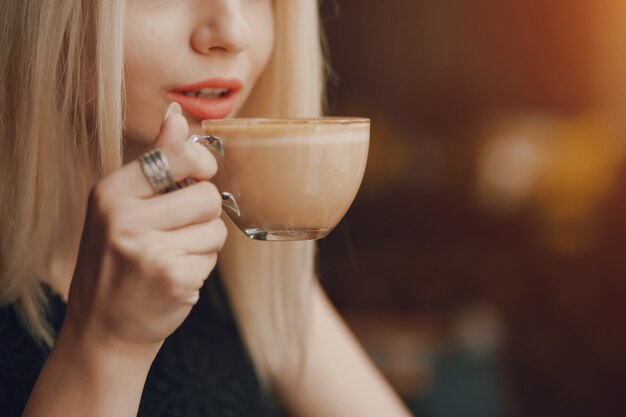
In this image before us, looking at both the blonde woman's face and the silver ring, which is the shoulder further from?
the silver ring

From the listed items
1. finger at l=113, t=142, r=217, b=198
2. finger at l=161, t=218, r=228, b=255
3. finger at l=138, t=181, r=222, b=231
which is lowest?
finger at l=161, t=218, r=228, b=255

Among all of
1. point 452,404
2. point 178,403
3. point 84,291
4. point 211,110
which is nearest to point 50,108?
point 211,110

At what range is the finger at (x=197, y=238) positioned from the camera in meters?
0.77

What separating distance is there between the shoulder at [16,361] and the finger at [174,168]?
1.86 feet

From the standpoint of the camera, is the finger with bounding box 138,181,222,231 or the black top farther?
the black top

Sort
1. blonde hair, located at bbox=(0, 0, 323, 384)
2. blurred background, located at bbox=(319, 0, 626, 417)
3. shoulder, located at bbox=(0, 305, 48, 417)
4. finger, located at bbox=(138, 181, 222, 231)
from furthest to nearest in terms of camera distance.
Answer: blurred background, located at bbox=(319, 0, 626, 417)
shoulder, located at bbox=(0, 305, 48, 417)
blonde hair, located at bbox=(0, 0, 323, 384)
finger, located at bbox=(138, 181, 222, 231)

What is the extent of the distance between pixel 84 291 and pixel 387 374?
2.25m

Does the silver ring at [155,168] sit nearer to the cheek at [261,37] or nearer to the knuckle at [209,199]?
the knuckle at [209,199]

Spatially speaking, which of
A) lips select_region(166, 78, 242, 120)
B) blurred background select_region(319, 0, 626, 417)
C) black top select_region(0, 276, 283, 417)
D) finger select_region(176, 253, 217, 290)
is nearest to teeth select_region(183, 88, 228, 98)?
lips select_region(166, 78, 242, 120)

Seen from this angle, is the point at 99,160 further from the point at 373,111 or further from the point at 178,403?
the point at 373,111

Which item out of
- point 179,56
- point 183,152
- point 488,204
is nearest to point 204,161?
point 183,152

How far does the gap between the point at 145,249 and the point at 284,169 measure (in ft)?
0.58

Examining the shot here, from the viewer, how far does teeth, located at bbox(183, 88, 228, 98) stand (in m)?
1.04

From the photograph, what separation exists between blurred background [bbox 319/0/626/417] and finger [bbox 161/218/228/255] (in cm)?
210
